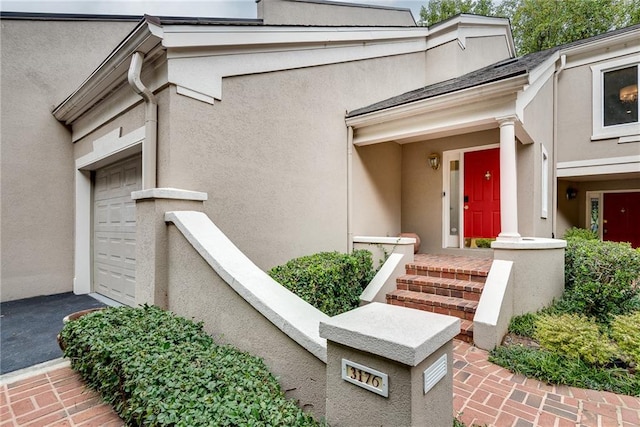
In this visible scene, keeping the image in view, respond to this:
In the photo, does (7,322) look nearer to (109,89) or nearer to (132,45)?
(109,89)

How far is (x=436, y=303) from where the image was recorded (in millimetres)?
4660

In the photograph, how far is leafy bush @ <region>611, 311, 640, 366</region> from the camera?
3283mm

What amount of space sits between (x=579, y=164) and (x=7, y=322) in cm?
1257

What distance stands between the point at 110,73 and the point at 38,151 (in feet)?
10.1

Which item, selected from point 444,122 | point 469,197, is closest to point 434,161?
point 469,197

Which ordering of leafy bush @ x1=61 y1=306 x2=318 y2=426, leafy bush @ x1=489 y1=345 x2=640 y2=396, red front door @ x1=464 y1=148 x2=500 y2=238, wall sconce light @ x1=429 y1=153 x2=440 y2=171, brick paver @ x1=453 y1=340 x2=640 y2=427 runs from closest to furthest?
leafy bush @ x1=61 y1=306 x2=318 y2=426 → brick paver @ x1=453 y1=340 x2=640 y2=427 → leafy bush @ x1=489 y1=345 x2=640 y2=396 → red front door @ x1=464 y1=148 x2=500 y2=238 → wall sconce light @ x1=429 y1=153 x2=440 y2=171

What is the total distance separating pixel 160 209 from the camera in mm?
3379

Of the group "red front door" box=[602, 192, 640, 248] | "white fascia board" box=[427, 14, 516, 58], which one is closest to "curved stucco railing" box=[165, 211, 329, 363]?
"white fascia board" box=[427, 14, 516, 58]

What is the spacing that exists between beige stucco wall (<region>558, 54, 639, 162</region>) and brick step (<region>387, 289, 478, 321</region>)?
22.5 feet

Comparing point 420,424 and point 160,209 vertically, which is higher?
point 160,209

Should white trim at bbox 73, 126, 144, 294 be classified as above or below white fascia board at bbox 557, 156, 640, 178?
below

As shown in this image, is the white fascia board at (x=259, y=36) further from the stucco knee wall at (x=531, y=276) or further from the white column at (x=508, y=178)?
the stucco knee wall at (x=531, y=276)

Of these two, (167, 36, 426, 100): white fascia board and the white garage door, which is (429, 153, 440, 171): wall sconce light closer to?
(167, 36, 426, 100): white fascia board

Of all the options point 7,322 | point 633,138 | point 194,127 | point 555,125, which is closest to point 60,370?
point 7,322
